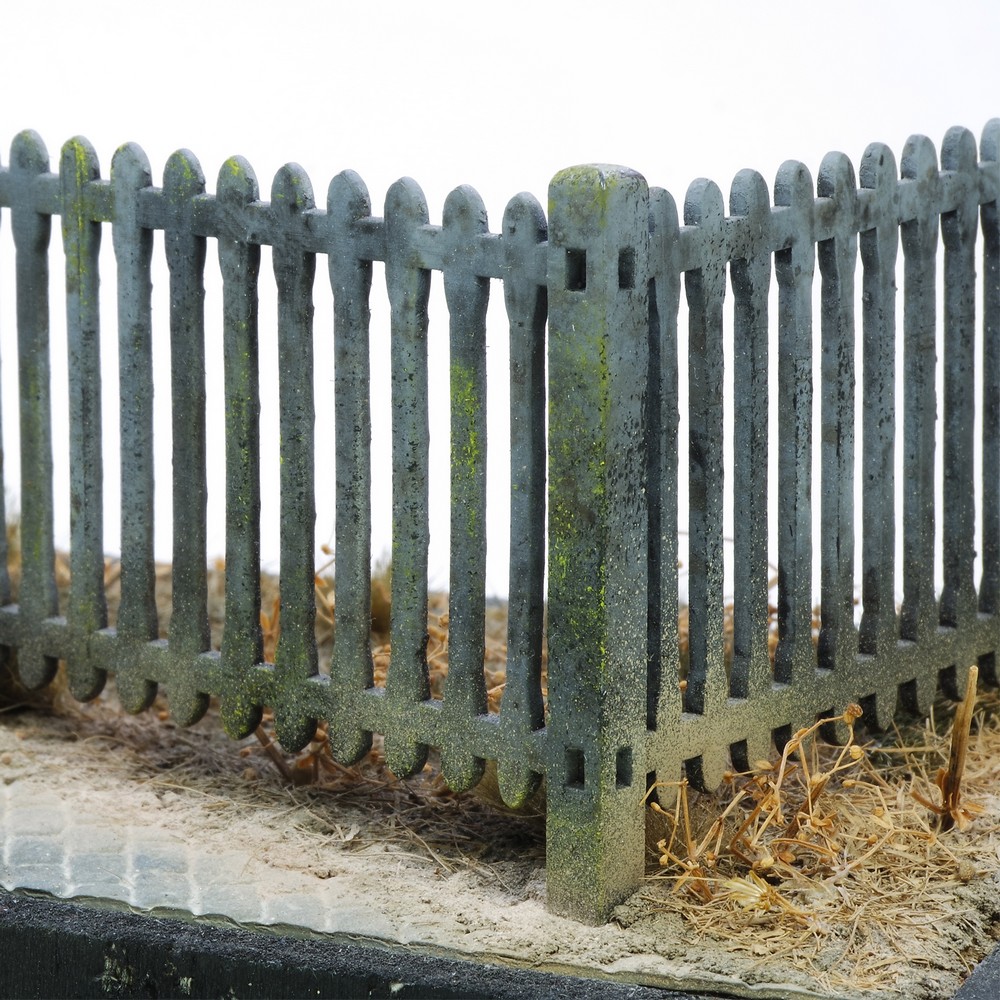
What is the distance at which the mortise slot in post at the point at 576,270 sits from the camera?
401 centimetres

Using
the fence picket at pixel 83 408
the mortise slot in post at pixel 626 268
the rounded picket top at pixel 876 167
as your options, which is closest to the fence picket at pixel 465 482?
the mortise slot in post at pixel 626 268

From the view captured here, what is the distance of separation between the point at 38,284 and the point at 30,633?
942mm

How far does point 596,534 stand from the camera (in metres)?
4.04

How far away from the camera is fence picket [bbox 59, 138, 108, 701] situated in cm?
500

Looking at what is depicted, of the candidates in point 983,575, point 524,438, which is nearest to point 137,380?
point 524,438

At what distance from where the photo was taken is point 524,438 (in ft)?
13.7

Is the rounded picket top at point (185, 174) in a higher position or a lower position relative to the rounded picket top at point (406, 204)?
higher

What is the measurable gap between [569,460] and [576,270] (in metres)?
0.39

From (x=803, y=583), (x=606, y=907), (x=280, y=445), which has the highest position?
(x=280, y=445)

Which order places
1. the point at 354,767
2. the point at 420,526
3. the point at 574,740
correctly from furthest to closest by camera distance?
1. the point at 354,767
2. the point at 420,526
3. the point at 574,740

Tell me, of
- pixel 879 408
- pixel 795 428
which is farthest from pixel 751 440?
pixel 879 408

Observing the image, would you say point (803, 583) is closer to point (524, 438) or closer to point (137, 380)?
point (524, 438)

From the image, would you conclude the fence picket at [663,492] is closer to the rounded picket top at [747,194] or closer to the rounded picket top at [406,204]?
the rounded picket top at [747,194]

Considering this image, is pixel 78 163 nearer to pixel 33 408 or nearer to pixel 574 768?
pixel 33 408
